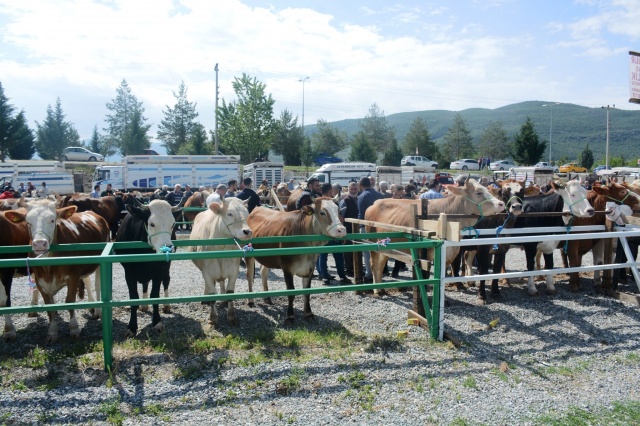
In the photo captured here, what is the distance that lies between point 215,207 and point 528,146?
63745 mm

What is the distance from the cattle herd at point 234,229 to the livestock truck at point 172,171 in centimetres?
2086

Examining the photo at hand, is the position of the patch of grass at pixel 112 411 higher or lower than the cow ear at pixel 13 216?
lower

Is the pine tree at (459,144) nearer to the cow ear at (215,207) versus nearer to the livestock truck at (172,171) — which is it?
the livestock truck at (172,171)

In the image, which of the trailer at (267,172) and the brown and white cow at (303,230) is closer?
the brown and white cow at (303,230)

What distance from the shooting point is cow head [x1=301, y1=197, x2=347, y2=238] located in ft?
24.7

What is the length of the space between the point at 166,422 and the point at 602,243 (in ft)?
29.0

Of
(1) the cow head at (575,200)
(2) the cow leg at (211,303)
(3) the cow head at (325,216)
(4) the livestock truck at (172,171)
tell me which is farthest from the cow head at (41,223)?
(4) the livestock truck at (172,171)

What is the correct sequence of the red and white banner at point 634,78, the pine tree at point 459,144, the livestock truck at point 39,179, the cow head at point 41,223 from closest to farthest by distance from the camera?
the cow head at point 41,223 < the red and white banner at point 634,78 < the livestock truck at point 39,179 < the pine tree at point 459,144

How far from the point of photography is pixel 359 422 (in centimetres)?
439

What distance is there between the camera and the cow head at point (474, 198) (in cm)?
830

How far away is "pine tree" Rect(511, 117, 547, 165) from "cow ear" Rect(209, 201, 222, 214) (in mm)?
62702

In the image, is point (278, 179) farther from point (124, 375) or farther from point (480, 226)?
point (124, 375)

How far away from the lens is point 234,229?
7.31 m

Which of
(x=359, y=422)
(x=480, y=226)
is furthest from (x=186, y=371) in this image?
(x=480, y=226)
